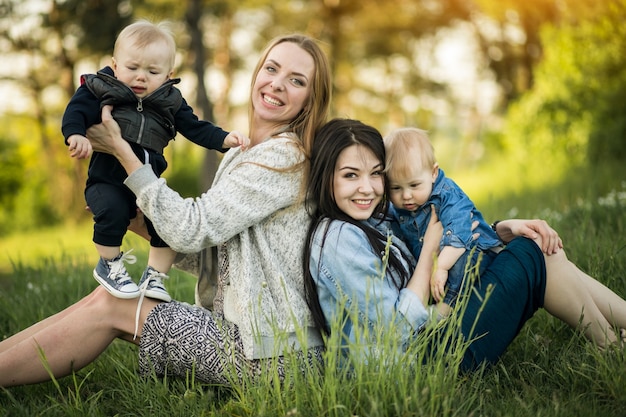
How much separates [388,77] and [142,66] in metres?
21.8

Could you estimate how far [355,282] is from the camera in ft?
8.22

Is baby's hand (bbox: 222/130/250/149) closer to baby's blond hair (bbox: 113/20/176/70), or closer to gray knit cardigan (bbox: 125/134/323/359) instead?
gray knit cardigan (bbox: 125/134/323/359)

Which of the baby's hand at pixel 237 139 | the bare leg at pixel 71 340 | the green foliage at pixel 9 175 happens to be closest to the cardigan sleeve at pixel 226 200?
the baby's hand at pixel 237 139

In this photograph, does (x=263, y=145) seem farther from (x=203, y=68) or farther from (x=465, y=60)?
(x=465, y=60)

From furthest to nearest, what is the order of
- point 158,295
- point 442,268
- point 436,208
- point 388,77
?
point 388,77
point 436,208
point 158,295
point 442,268

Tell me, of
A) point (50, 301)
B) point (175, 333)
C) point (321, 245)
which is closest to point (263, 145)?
point (321, 245)

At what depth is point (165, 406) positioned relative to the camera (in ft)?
8.64

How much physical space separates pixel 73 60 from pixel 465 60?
45.3 feet

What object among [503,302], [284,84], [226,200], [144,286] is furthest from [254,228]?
[503,302]

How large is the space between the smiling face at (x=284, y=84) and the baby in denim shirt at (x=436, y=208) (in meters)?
0.44

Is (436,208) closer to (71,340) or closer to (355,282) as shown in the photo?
(355,282)

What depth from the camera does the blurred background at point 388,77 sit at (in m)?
10.1

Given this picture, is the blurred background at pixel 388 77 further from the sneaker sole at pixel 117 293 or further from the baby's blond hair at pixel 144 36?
the sneaker sole at pixel 117 293

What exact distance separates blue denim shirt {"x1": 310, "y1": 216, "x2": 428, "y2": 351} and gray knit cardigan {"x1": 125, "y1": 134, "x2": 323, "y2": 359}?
11 cm
